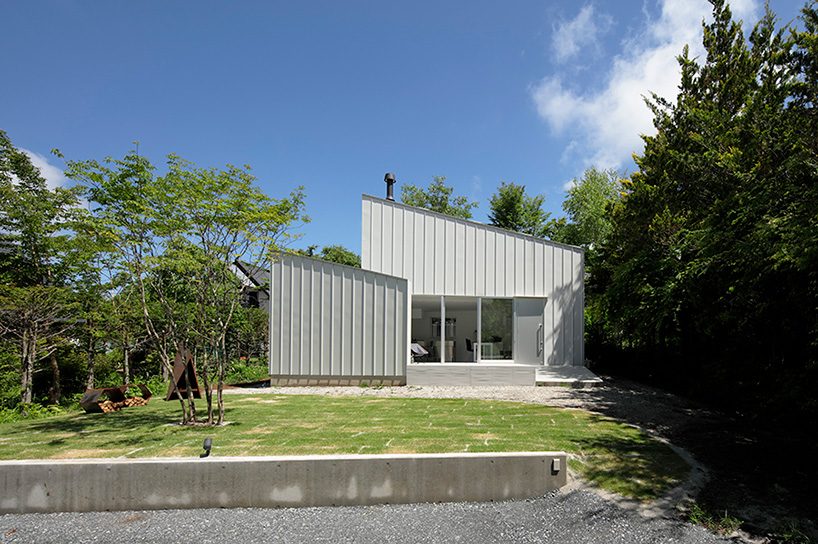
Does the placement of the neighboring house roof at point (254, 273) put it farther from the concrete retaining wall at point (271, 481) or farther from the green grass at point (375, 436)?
the concrete retaining wall at point (271, 481)

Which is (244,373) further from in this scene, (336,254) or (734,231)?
(336,254)

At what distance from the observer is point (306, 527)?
402cm

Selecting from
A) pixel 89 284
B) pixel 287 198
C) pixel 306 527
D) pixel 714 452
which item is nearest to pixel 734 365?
pixel 714 452

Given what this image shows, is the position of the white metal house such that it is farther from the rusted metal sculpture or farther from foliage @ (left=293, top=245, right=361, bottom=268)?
foliage @ (left=293, top=245, right=361, bottom=268)

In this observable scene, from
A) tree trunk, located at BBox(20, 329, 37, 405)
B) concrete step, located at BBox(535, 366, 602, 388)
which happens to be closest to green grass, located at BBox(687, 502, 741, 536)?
concrete step, located at BBox(535, 366, 602, 388)

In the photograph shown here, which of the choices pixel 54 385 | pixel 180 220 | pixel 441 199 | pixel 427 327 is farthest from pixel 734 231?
pixel 441 199

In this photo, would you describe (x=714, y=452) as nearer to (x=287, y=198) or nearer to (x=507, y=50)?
(x=287, y=198)

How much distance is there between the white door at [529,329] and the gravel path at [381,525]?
8.06m

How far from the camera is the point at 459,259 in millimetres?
12438

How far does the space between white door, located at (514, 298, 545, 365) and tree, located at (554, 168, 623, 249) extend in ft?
58.8

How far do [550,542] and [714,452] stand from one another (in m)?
3.62

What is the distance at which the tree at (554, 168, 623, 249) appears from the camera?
28.8m

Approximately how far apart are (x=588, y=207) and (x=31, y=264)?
98.4 ft

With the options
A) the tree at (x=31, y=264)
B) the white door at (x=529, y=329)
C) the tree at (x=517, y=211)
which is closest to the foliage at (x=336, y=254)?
the tree at (x=517, y=211)
